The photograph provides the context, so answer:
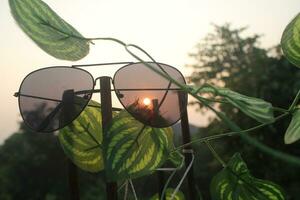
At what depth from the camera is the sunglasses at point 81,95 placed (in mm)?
261

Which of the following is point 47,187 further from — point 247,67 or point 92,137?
point 92,137

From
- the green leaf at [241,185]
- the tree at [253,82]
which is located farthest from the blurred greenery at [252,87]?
the green leaf at [241,185]

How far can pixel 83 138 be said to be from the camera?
0.98ft

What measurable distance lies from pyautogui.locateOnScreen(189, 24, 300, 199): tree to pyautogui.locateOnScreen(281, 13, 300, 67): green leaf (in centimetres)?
755

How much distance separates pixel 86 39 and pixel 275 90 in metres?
8.43

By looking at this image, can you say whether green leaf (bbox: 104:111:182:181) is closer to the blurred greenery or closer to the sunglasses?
the sunglasses

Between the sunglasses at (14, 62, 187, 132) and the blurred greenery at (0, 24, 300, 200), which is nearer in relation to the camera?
the sunglasses at (14, 62, 187, 132)

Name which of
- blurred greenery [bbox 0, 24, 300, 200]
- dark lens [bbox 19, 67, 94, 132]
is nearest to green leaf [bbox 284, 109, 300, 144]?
dark lens [bbox 19, 67, 94, 132]

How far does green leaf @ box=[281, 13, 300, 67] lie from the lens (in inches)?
8.2

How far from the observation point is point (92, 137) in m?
0.30

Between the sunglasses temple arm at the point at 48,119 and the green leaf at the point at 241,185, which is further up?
the sunglasses temple arm at the point at 48,119

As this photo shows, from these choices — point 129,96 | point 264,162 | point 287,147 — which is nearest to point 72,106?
point 129,96

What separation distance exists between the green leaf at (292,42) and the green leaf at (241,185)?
10 cm

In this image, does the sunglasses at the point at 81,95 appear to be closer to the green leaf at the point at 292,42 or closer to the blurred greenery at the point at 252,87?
the green leaf at the point at 292,42
